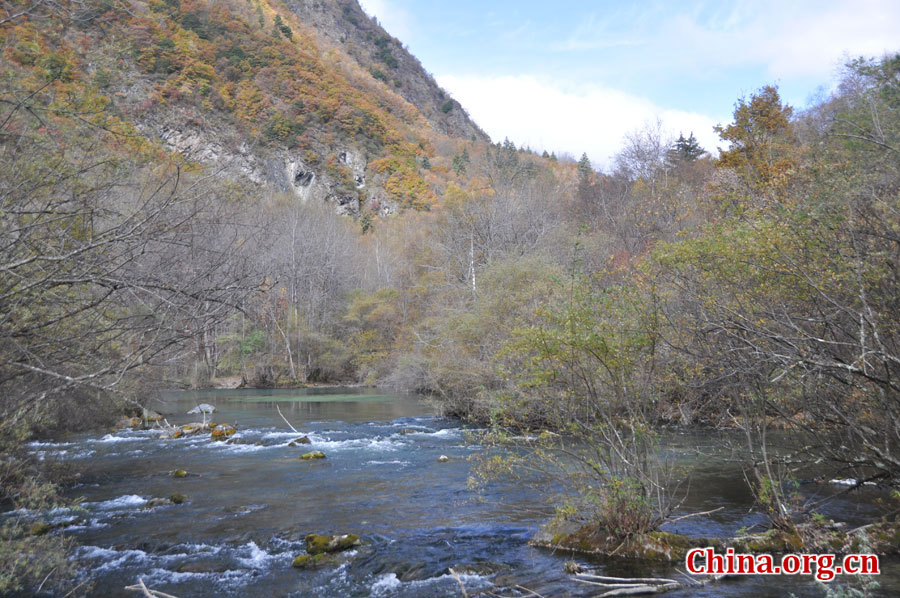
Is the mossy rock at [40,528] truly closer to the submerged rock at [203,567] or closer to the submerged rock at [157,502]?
the submerged rock at [157,502]

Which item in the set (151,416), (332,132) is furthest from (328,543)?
(332,132)

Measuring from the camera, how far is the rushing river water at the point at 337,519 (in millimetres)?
8016

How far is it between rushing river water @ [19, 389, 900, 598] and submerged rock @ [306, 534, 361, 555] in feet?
0.85

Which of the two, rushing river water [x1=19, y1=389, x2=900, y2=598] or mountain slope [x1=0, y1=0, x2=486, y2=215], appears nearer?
mountain slope [x1=0, y1=0, x2=486, y2=215]

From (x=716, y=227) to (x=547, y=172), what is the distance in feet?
134

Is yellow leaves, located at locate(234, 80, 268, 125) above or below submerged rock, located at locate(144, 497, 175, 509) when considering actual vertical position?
above

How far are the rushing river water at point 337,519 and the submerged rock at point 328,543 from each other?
0.26 m

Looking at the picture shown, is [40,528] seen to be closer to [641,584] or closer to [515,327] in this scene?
[515,327]

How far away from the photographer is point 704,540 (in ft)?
27.8

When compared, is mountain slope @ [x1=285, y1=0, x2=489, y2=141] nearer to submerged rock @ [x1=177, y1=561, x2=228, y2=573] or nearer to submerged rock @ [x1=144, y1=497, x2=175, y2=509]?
submerged rock @ [x1=144, y1=497, x2=175, y2=509]

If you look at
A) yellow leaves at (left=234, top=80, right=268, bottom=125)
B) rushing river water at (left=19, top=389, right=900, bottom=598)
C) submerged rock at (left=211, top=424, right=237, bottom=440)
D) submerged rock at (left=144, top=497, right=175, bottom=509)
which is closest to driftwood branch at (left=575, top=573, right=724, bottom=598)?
A: rushing river water at (left=19, top=389, right=900, bottom=598)

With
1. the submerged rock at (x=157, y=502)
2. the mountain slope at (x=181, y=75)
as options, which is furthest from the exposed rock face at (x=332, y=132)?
the submerged rock at (x=157, y=502)

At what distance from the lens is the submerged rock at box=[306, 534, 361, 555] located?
365 inches

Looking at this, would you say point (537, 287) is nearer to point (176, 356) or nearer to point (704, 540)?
point (704, 540)
